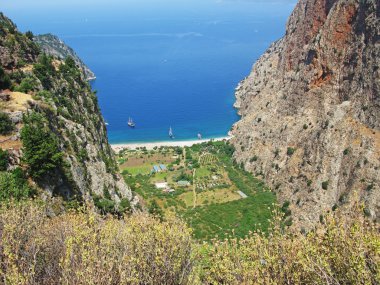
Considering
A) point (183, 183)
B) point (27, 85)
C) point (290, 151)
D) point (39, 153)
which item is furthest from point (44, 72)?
point (290, 151)

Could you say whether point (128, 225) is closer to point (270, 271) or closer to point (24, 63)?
point (270, 271)

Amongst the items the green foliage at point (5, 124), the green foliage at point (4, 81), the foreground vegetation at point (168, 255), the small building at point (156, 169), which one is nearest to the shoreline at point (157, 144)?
the small building at point (156, 169)

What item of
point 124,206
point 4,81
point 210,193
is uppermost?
point 4,81

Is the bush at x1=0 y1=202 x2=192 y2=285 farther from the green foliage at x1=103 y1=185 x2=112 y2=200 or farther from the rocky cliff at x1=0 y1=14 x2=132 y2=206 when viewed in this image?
the green foliage at x1=103 y1=185 x2=112 y2=200

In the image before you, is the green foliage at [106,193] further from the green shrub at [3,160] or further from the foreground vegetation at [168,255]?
the foreground vegetation at [168,255]

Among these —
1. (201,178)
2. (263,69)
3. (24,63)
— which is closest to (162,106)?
(263,69)

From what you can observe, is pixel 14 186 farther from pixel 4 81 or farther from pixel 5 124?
pixel 4 81
